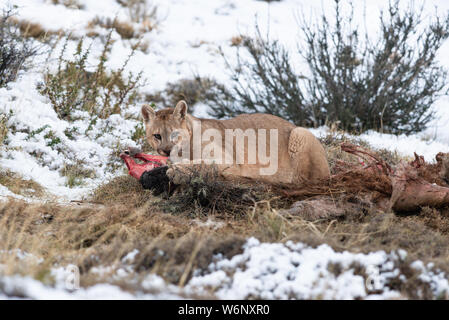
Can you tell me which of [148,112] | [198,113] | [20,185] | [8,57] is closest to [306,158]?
[148,112]


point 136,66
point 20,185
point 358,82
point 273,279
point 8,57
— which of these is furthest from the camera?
point 136,66

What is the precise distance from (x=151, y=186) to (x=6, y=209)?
54.7 inches

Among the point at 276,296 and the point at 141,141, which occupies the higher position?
the point at 141,141

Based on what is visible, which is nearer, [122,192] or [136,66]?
[122,192]

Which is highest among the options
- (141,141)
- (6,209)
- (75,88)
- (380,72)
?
(380,72)

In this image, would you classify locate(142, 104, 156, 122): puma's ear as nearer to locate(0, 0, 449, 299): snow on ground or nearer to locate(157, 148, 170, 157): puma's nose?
locate(157, 148, 170, 157): puma's nose

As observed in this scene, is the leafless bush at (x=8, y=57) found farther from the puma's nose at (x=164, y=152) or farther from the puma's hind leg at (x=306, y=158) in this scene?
the puma's hind leg at (x=306, y=158)

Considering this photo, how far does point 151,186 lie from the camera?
466 cm

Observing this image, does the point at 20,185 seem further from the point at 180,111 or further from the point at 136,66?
the point at 136,66

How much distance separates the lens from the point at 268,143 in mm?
5348

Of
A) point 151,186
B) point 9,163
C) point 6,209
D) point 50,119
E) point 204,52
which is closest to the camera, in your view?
point 6,209

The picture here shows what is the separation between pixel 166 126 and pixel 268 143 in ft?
3.87
